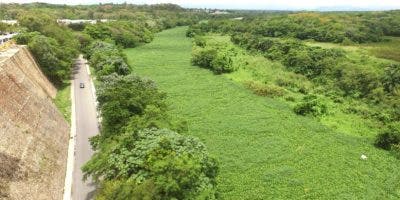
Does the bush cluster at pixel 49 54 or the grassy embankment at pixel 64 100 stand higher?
the bush cluster at pixel 49 54

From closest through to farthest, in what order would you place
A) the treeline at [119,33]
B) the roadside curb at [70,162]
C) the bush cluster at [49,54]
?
1. the roadside curb at [70,162]
2. the bush cluster at [49,54]
3. the treeline at [119,33]

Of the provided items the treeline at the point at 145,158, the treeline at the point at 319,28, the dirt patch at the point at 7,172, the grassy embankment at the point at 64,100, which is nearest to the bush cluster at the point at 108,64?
the grassy embankment at the point at 64,100

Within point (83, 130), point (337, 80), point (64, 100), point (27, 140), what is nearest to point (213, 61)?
point (337, 80)

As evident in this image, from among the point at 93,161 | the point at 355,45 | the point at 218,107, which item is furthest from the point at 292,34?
the point at 93,161

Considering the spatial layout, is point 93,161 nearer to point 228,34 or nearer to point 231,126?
point 231,126

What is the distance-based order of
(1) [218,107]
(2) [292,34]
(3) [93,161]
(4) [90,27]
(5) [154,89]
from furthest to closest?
1. (2) [292,34]
2. (4) [90,27]
3. (1) [218,107]
4. (5) [154,89]
5. (3) [93,161]

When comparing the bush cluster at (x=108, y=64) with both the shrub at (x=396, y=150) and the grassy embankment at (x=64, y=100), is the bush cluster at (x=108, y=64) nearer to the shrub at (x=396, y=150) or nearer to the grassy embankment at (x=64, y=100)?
the grassy embankment at (x=64, y=100)
